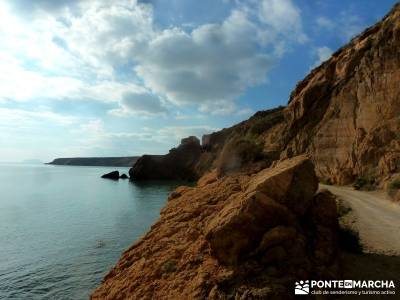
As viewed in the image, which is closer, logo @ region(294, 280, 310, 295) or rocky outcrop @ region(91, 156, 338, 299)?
logo @ region(294, 280, 310, 295)

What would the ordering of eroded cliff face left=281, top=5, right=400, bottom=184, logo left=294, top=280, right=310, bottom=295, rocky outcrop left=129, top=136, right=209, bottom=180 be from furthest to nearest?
rocky outcrop left=129, top=136, right=209, bottom=180 < eroded cliff face left=281, top=5, right=400, bottom=184 < logo left=294, top=280, right=310, bottom=295

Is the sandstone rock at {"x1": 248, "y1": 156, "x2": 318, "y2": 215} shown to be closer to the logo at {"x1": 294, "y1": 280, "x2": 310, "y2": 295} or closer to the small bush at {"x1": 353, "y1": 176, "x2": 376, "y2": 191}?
the logo at {"x1": 294, "y1": 280, "x2": 310, "y2": 295}

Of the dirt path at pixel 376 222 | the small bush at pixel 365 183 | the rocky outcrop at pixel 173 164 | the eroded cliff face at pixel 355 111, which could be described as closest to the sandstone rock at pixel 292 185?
the dirt path at pixel 376 222

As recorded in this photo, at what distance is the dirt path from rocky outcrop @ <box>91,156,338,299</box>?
3733mm

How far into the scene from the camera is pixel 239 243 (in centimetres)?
870

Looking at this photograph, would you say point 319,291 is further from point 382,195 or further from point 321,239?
point 382,195

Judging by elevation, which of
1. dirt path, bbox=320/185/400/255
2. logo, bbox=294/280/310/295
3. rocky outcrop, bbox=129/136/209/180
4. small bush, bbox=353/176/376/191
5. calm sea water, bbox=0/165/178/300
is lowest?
calm sea water, bbox=0/165/178/300

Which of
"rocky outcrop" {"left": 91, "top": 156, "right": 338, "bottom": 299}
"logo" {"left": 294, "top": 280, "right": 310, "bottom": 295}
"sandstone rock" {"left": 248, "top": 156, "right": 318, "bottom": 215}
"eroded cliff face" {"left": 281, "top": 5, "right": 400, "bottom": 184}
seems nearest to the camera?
"logo" {"left": 294, "top": 280, "right": 310, "bottom": 295}

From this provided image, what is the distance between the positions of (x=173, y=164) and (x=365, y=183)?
9095 centimetres

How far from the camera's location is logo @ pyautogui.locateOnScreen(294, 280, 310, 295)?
7.79 meters

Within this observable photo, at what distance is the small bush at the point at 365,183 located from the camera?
3042cm

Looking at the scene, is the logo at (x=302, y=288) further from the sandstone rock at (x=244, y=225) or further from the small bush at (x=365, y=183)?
the small bush at (x=365, y=183)

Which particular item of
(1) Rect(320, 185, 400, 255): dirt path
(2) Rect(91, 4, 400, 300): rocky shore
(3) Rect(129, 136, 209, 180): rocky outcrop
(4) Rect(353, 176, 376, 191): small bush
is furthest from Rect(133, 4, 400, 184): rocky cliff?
(3) Rect(129, 136, 209, 180): rocky outcrop

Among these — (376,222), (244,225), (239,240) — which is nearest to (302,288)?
(239,240)
